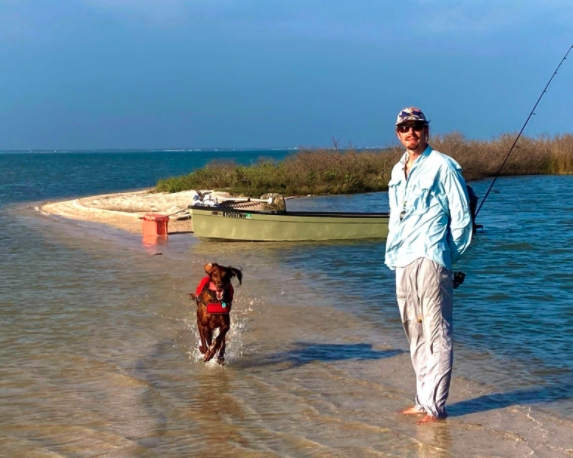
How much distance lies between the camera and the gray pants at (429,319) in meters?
5.12

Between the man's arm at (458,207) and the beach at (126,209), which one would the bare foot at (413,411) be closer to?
the man's arm at (458,207)

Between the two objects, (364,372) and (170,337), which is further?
(170,337)

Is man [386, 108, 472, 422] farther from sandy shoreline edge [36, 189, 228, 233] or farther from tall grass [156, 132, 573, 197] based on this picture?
tall grass [156, 132, 573, 197]

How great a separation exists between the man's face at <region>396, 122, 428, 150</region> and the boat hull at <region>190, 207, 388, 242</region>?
1192 centimetres

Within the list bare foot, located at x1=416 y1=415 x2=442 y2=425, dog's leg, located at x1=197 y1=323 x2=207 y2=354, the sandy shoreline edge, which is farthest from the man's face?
the sandy shoreline edge

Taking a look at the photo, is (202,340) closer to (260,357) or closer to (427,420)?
(260,357)

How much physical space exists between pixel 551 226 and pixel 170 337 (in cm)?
1555

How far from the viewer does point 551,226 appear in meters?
21.3

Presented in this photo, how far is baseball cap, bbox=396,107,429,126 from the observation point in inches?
199

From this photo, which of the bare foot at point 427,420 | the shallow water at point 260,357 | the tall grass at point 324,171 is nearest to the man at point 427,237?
the bare foot at point 427,420

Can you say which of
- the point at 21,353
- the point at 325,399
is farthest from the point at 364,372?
the point at 21,353

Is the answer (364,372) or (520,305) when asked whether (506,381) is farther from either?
(520,305)

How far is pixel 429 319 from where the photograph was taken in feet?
17.1

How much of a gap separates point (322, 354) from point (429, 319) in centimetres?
282
